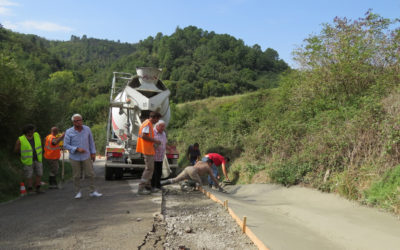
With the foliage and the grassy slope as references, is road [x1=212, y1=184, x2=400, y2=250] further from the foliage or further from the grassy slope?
the grassy slope

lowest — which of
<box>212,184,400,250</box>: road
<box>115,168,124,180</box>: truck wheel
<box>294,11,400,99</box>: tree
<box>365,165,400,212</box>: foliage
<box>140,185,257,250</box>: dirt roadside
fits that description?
<box>115,168,124,180</box>: truck wheel

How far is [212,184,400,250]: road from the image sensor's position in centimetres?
357

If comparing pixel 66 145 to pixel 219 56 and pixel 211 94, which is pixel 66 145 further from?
→ pixel 219 56

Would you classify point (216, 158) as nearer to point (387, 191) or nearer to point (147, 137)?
point (147, 137)

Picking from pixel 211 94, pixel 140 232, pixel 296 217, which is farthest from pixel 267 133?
pixel 211 94

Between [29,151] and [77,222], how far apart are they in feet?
11.0

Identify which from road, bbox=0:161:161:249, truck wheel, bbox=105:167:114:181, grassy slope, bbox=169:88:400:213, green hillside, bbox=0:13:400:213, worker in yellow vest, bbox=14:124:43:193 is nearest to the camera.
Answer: road, bbox=0:161:161:249

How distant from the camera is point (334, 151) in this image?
6.40 meters

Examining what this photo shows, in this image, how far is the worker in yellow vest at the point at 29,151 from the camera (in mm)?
6809

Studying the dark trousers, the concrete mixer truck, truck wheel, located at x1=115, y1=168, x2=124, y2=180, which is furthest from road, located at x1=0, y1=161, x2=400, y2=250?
truck wheel, located at x1=115, y1=168, x2=124, y2=180

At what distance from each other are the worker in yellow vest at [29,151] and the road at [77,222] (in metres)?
0.82

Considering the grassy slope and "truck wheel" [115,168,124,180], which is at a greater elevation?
the grassy slope

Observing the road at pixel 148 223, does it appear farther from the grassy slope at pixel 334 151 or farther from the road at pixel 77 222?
the grassy slope at pixel 334 151

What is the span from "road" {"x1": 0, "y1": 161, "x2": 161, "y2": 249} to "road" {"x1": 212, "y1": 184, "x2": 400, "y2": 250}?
151cm
